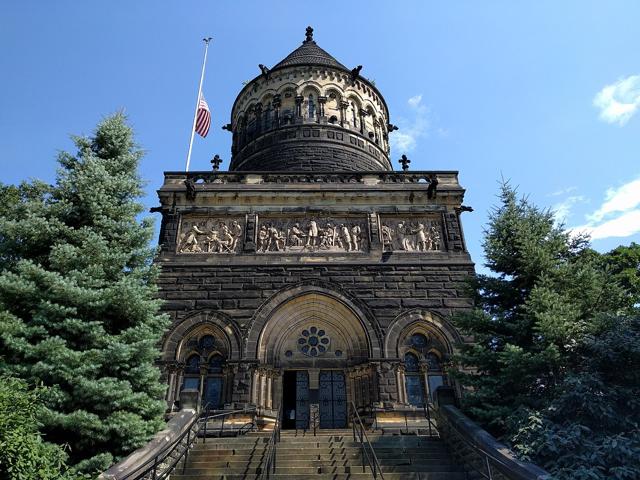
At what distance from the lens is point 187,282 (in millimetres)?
13242

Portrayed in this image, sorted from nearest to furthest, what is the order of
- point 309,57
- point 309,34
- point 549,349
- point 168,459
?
point 549,349 < point 168,459 < point 309,57 < point 309,34

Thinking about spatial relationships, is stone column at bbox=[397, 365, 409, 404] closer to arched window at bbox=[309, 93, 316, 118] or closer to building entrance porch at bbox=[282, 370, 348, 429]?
building entrance porch at bbox=[282, 370, 348, 429]

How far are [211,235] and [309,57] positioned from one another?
1133cm

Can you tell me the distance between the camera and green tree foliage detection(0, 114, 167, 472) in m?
7.05

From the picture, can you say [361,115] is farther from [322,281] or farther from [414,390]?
[414,390]

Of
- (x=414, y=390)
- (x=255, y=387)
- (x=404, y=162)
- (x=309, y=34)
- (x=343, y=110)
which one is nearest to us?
(x=255, y=387)

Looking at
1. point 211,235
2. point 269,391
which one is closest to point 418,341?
point 269,391

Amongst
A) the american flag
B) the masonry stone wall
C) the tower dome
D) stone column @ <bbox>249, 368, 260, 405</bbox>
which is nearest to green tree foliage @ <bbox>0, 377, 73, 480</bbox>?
stone column @ <bbox>249, 368, 260, 405</bbox>

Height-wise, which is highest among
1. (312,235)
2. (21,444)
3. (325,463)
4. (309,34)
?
(309,34)

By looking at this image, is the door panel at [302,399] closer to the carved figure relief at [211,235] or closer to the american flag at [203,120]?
the carved figure relief at [211,235]

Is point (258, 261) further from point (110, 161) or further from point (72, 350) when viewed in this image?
point (72, 350)

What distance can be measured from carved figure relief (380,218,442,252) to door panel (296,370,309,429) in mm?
4467

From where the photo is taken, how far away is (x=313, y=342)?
13109 mm

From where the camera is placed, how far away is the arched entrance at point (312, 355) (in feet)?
40.1
